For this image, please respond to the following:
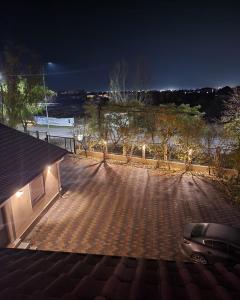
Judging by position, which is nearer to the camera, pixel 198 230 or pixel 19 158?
pixel 198 230

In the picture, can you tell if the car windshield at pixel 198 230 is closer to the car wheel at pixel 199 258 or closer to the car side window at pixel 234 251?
the car wheel at pixel 199 258

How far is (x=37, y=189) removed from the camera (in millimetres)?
14023

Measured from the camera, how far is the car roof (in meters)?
9.74

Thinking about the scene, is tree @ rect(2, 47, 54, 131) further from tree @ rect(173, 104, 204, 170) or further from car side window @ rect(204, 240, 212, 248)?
car side window @ rect(204, 240, 212, 248)

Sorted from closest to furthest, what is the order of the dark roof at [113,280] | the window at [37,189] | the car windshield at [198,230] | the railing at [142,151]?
the dark roof at [113,280]
the car windshield at [198,230]
the window at [37,189]
the railing at [142,151]

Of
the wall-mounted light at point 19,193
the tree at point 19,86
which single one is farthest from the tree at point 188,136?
the tree at point 19,86

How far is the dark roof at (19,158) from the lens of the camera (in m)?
10.2

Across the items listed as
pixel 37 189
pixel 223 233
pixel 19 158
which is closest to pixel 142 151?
pixel 37 189

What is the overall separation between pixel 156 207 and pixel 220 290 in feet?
38.7

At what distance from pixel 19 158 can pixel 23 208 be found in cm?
214

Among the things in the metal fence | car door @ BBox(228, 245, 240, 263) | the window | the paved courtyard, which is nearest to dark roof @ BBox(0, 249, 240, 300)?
car door @ BBox(228, 245, 240, 263)

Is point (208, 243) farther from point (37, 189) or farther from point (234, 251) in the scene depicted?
point (37, 189)

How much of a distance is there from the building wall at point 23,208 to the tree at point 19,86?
15.4 metres

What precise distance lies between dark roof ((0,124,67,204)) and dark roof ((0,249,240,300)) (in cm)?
564
